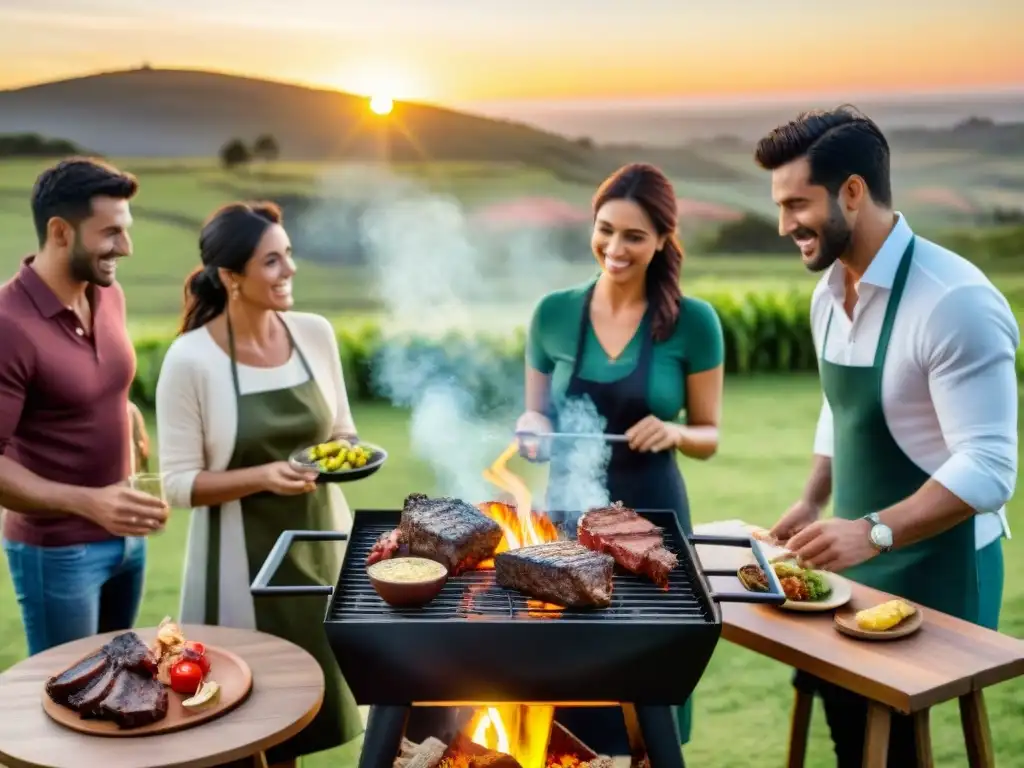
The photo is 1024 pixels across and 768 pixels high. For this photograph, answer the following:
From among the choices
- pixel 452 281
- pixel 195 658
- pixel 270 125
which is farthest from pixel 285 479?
pixel 452 281

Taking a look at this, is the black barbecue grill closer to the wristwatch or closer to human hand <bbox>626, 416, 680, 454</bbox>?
the wristwatch

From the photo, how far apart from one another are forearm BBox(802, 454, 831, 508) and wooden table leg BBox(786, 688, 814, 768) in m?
0.68

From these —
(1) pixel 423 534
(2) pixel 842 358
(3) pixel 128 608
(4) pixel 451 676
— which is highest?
(2) pixel 842 358

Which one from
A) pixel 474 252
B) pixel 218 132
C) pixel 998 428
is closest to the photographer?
pixel 998 428

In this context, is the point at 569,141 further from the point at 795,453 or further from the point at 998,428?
the point at 998,428

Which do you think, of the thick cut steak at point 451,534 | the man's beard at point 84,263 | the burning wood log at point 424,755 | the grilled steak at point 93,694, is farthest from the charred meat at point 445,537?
the man's beard at point 84,263

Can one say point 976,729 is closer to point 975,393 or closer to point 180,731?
point 975,393

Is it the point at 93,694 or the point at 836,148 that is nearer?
the point at 93,694

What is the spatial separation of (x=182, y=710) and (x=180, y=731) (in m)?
0.09

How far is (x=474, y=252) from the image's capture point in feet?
40.3

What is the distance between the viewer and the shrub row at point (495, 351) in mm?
10914

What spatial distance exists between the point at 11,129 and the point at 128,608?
27.0ft

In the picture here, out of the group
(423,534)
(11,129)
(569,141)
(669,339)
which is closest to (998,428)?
(669,339)

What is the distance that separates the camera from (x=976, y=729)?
Answer: 283cm
